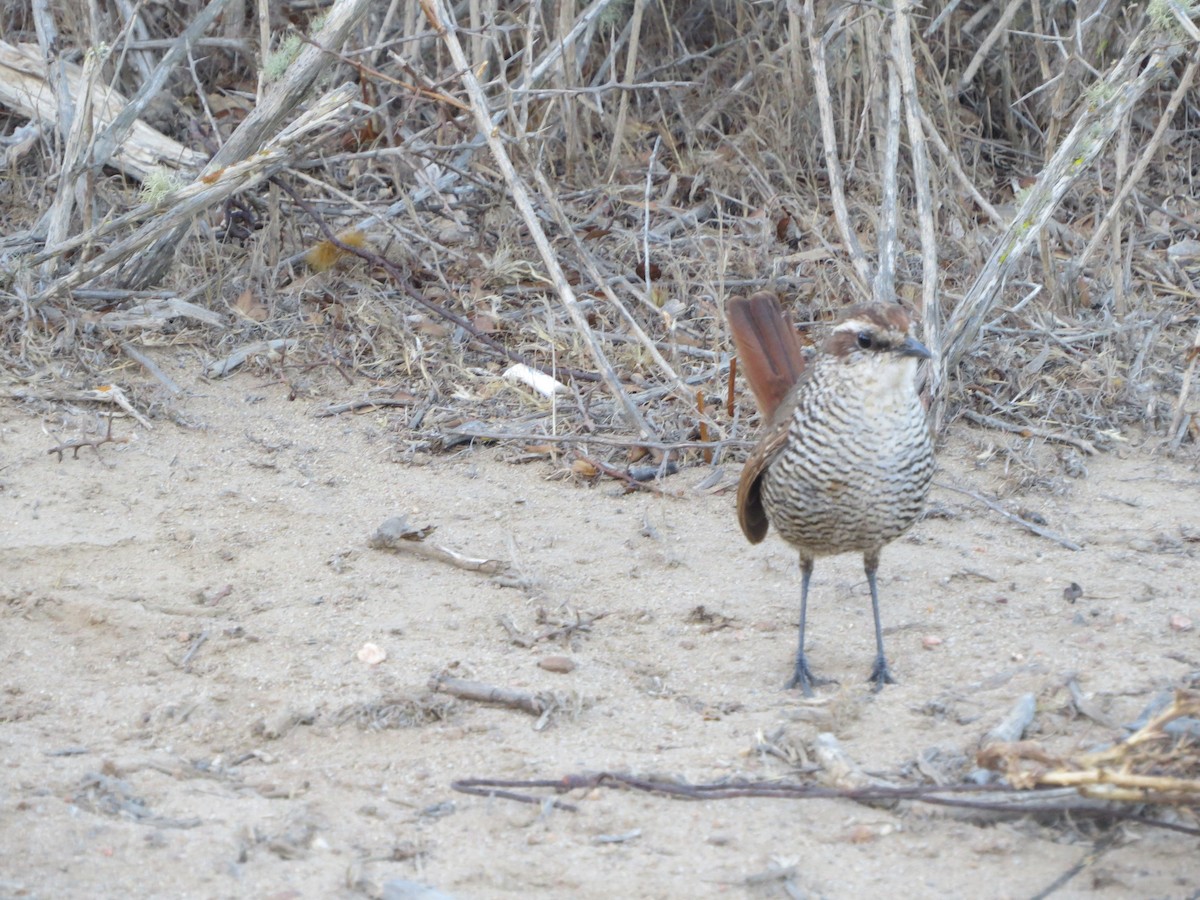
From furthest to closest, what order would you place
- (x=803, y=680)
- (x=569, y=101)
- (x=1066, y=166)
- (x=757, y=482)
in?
(x=569, y=101) → (x=1066, y=166) → (x=757, y=482) → (x=803, y=680)

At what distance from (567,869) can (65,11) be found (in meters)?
5.94

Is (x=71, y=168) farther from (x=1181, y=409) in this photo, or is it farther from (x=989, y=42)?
(x=1181, y=409)

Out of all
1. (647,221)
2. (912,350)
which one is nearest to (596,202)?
(647,221)

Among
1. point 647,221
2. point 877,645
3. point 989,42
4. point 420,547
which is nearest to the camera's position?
point 877,645

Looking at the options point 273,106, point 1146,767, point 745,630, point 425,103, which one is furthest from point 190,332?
point 1146,767

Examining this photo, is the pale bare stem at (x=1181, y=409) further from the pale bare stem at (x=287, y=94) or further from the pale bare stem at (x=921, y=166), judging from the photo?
the pale bare stem at (x=287, y=94)

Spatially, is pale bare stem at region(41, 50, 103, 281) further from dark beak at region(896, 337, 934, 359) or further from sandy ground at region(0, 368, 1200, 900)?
dark beak at region(896, 337, 934, 359)

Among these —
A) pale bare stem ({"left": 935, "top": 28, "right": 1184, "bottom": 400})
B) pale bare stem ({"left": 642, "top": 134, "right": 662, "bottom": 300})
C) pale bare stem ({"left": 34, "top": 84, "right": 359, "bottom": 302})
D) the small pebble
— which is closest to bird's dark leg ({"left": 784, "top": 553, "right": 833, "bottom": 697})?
the small pebble

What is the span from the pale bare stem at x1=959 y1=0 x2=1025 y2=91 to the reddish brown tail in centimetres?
306

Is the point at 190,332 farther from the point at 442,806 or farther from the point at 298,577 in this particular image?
the point at 442,806

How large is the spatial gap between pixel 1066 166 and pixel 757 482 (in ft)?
6.93

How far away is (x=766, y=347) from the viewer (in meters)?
5.06

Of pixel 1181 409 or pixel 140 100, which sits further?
pixel 140 100

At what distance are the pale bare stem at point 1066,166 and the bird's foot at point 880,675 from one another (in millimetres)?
1693
